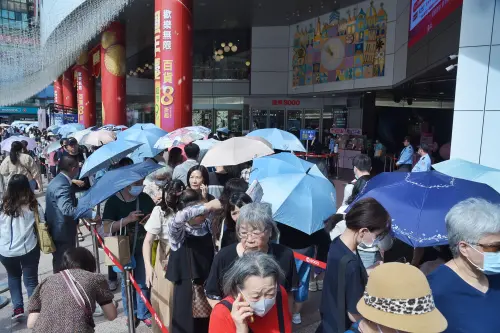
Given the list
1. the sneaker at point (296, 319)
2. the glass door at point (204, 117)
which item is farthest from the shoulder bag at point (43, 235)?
the glass door at point (204, 117)

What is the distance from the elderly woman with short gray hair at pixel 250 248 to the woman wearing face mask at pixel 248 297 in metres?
0.46

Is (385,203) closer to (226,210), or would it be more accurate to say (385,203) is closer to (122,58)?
(226,210)

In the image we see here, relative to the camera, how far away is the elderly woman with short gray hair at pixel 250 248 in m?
2.47

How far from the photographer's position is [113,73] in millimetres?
21219

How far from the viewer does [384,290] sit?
155 centimetres

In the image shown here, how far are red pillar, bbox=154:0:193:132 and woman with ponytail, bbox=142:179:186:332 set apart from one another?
1041 centimetres

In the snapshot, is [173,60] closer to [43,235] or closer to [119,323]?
[43,235]

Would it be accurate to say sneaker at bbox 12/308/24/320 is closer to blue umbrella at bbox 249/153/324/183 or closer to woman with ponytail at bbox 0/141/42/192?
blue umbrella at bbox 249/153/324/183

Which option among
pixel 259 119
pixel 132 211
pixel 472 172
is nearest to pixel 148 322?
pixel 132 211

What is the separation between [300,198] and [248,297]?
2082 millimetres

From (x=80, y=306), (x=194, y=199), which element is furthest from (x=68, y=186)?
(x=80, y=306)

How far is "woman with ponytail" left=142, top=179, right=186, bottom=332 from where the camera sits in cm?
330

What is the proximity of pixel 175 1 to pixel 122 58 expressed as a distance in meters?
9.52

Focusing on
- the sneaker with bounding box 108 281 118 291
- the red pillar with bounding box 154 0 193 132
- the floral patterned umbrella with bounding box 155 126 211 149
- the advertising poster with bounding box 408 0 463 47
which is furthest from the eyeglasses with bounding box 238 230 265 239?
the red pillar with bounding box 154 0 193 132
